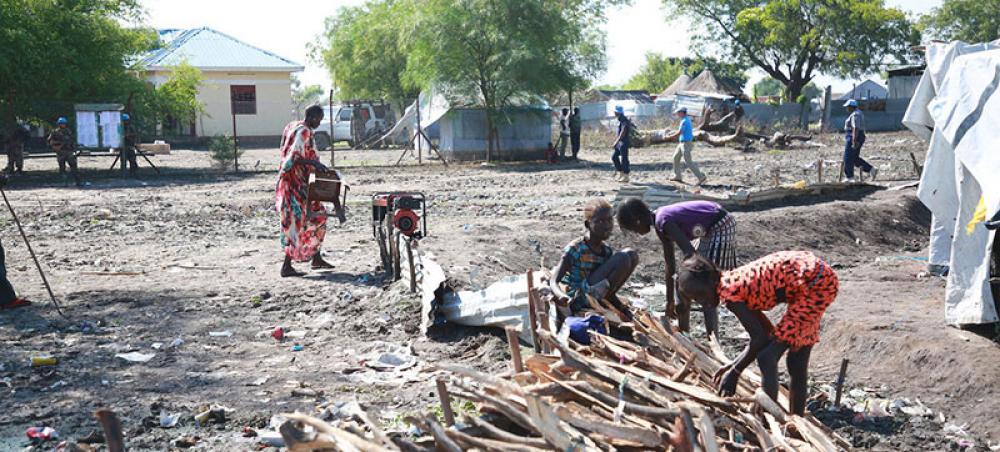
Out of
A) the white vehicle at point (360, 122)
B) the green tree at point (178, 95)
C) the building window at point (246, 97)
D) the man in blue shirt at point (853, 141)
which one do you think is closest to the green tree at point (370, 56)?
the white vehicle at point (360, 122)

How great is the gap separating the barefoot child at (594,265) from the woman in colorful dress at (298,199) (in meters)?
3.55

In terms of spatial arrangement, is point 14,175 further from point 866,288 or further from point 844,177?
point 866,288

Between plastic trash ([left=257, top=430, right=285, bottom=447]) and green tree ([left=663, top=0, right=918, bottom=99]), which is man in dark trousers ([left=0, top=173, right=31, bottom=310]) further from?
green tree ([left=663, top=0, right=918, bottom=99])

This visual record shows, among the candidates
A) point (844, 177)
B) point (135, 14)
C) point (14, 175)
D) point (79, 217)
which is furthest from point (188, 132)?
point (844, 177)

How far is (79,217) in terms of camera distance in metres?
14.8

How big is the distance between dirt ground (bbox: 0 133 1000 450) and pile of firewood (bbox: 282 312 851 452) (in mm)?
1118

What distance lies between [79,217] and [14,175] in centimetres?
926

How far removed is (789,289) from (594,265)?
1963mm

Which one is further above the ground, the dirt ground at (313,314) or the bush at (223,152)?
the bush at (223,152)

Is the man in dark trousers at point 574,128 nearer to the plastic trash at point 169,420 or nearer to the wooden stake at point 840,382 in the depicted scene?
the wooden stake at point 840,382

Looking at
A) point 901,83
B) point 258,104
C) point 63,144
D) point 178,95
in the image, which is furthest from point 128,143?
point 901,83

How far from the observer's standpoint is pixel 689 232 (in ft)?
20.7

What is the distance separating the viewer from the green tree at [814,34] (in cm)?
4391

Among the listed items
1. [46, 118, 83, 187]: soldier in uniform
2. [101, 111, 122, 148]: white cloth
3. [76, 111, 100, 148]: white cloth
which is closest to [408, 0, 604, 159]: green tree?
[101, 111, 122, 148]: white cloth
